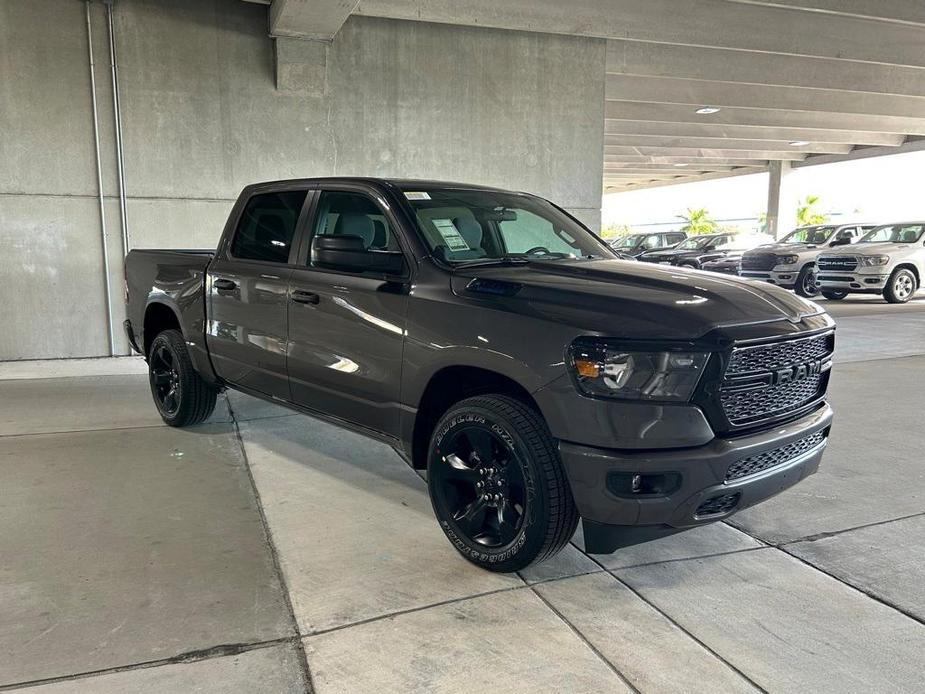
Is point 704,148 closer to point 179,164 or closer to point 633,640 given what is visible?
point 179,164

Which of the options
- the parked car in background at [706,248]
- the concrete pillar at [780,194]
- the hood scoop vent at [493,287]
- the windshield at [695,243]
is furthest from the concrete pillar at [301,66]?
the concrete pillar at [780,194]

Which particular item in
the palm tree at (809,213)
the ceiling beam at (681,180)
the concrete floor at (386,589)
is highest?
the ceiling beam at (681,180)

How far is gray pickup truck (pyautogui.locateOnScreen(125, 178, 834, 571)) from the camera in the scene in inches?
110

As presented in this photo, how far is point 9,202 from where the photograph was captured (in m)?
8.15

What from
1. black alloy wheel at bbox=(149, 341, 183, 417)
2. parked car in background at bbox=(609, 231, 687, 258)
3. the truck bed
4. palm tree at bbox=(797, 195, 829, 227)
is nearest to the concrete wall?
the truck bed

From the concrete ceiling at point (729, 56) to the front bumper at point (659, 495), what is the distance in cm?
658

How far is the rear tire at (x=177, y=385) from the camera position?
211 inches

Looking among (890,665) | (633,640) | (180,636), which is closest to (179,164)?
(180,636)

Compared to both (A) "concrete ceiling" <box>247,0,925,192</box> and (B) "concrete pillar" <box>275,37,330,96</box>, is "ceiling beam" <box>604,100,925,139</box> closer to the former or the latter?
(A) "concrete ceiling" <box>247,0,925,192</box>

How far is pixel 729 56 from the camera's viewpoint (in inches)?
512

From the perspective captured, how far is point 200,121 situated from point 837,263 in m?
13.0

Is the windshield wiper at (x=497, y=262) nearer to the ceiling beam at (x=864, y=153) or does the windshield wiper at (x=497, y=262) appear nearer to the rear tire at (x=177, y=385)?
the rear tire at (x=177, y=385)

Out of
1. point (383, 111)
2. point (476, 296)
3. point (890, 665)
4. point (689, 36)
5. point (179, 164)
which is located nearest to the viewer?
point (890, 665)

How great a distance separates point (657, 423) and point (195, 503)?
8.87 feet
